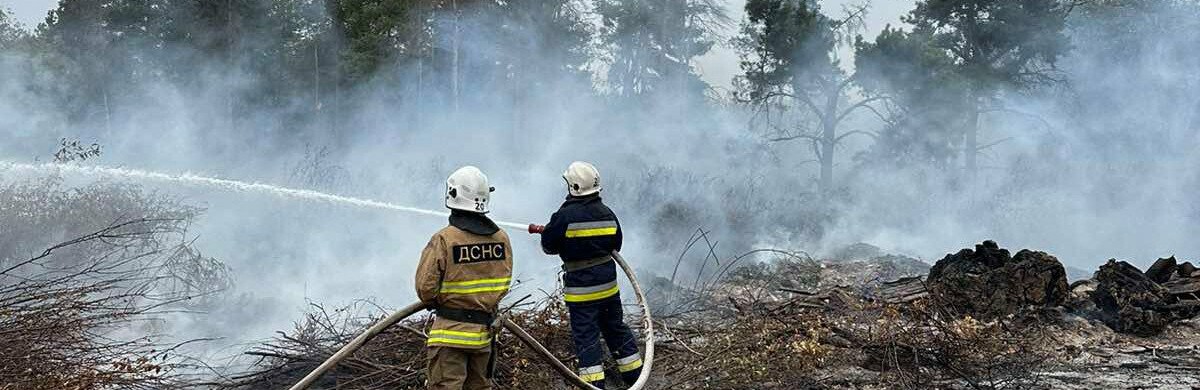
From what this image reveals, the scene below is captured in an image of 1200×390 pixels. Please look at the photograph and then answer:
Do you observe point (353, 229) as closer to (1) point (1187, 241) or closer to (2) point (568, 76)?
(2) point (568, 76)

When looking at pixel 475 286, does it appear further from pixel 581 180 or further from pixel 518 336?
pixel 581 180

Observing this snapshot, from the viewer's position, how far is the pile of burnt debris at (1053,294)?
748 centimetres

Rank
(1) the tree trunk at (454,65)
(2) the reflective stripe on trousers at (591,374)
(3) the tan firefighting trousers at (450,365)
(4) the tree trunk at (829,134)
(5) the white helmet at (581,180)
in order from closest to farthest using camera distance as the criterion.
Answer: (3) the tan firefighting trousers at (450,365) < (2) the reflective stripe on trousers at (591,374) < (5) the white helmet at (581,180) < (4) the tree trunk at (829,134) < (1) the tree trunk at (454,65)

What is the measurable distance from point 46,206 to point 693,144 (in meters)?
12.0

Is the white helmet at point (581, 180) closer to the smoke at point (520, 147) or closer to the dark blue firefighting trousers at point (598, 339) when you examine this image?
the dark blue firefighting trousers at point (598, 339)

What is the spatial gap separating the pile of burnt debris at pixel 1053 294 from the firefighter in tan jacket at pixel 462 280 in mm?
4686

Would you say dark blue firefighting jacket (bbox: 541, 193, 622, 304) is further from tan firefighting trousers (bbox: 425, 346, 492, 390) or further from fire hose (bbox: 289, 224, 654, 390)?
tan firefighting trousers (bbox: 425, 346, 492, 390)

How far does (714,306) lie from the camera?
8844mm

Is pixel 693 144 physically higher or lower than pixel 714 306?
higher

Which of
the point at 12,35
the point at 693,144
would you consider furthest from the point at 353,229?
the point at 12,35

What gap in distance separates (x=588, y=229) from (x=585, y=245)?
105 millimetres

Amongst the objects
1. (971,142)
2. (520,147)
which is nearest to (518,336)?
(520,147)

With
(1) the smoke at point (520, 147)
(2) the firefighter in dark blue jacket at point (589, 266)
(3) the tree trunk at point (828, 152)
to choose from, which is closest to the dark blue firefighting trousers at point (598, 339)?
(2) the firefighter in dark blue jacket at point (589, 266)

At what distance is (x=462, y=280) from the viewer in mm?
4422
